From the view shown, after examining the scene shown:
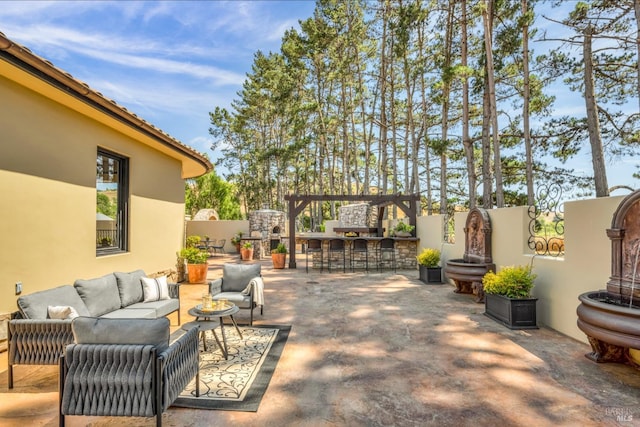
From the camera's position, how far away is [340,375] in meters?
3.25

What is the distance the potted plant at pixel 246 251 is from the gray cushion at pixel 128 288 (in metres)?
8.63

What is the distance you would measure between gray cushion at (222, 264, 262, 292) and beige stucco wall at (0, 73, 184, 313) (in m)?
1.93

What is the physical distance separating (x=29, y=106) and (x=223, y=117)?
20.2 metres

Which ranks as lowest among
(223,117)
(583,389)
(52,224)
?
(583,389)

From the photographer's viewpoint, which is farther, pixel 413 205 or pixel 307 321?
pixel 413 205

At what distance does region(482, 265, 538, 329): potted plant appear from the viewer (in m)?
4.68

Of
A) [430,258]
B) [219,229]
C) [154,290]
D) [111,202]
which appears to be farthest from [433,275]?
[219,229]

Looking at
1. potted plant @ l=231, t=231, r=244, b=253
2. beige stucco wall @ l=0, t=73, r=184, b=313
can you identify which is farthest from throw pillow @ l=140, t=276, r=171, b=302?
potted plant @ l=231, t=231, r=244, b=253

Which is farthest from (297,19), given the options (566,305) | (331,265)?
(566,305)

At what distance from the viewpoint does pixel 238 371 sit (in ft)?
10.8

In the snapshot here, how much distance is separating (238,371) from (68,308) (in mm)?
1748

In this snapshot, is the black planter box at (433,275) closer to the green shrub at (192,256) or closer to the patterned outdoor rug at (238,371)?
the patterned outdoor rug at (238,371)

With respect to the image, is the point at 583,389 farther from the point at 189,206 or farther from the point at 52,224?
the point at 189,206

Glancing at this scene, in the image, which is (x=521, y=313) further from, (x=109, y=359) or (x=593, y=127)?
(x=593, y=127)
